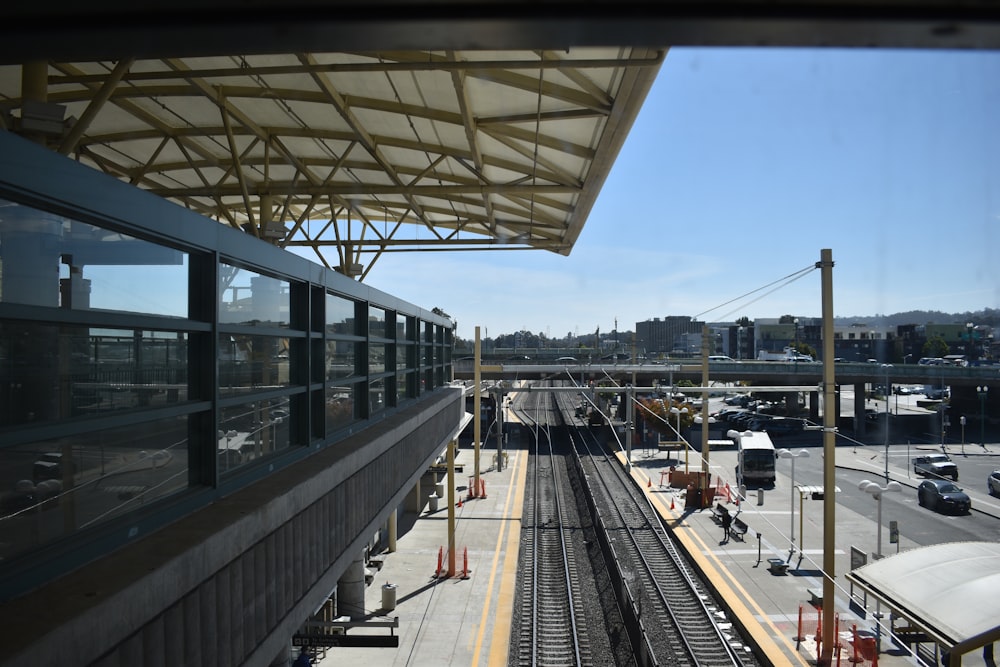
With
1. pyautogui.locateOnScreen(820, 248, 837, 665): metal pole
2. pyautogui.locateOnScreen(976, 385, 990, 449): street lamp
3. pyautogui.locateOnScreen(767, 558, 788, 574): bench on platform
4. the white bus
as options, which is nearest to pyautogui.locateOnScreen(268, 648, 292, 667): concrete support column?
pyautogui.locateOnScreen(820, 248, 837, 665): metal pole

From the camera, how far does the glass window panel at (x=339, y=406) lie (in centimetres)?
693

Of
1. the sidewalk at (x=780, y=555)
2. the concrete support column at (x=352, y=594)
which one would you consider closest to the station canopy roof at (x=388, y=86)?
the concrete support column at (x=352, y=594)

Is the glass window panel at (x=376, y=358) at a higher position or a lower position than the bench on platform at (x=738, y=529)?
higher

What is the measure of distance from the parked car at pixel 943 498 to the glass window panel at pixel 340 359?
65.4 ft

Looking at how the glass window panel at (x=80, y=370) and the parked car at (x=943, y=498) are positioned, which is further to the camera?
the parked car at (x=943, y=498)

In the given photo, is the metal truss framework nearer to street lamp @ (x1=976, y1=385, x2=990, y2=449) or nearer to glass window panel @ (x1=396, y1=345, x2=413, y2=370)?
glass window panel @ (x1=396, y1=345, x2=413, y2=370)

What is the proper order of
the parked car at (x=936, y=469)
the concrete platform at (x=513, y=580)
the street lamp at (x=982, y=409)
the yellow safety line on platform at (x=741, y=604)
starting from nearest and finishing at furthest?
the yellow safety line on platform at (x=741, y=604) → the concrete platform at (x=513, y=580) → the parked car at (x=936, y=469) → the street lamp at (x=982, y=409)

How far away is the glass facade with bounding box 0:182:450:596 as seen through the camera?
105 inches

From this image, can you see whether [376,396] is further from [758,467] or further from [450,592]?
[758,467]

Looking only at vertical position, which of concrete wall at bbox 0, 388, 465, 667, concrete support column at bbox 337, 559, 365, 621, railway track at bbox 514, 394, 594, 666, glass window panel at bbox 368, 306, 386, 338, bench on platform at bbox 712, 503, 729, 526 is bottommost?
railway track at bbox 514, 394, 594, 666

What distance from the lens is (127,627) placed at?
8.91 ft

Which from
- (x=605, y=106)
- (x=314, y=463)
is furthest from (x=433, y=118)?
(x=314, y=463)

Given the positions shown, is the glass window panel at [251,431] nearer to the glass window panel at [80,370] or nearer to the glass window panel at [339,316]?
the glass window panel at [80,370]

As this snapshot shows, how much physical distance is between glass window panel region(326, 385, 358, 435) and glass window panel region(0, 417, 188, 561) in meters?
2.94
